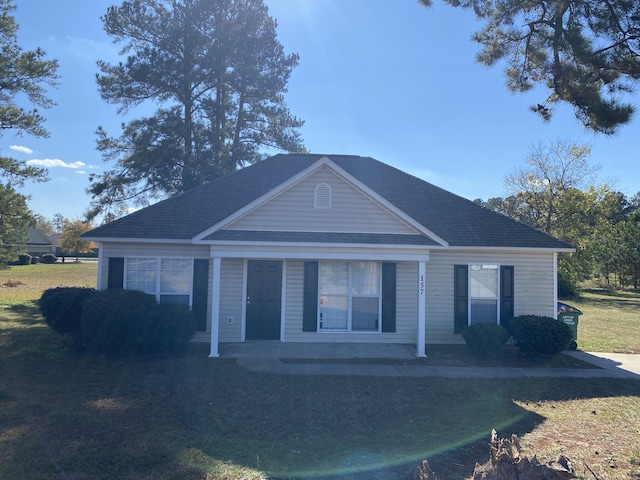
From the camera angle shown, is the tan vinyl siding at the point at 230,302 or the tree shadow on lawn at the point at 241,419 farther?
the tan vinyl siding at the point at 230,302

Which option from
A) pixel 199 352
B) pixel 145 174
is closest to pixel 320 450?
pixel 199 352

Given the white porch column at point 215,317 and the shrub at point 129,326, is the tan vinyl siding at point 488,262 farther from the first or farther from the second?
the shrub at point 129,326

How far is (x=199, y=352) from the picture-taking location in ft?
34.7

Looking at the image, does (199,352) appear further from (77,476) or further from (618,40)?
(618,40)

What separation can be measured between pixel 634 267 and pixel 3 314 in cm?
4316

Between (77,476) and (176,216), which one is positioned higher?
(176,216)

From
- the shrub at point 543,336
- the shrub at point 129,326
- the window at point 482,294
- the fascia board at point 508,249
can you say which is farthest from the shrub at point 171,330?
the shrub at point 543,336

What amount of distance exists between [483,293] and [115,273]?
1023 cm

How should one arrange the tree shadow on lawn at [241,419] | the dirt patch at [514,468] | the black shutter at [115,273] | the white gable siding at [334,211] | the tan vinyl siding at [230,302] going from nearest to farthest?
the dirt patch at [514,468] → the tree shadow on lawn at [241,419] → the white gable siding at [334,211] → the black shutter at [115,273] → the tan vinyl siding at [230,302]

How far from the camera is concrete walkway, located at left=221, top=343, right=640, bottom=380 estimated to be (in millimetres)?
9086

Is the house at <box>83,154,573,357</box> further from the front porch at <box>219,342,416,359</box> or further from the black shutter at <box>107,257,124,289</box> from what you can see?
the front porch at <box>219,342,416,359</box>

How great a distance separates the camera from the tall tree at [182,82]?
68.6ft

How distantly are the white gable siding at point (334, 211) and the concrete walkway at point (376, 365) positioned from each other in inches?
122

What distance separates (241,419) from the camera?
6273 millimetres
